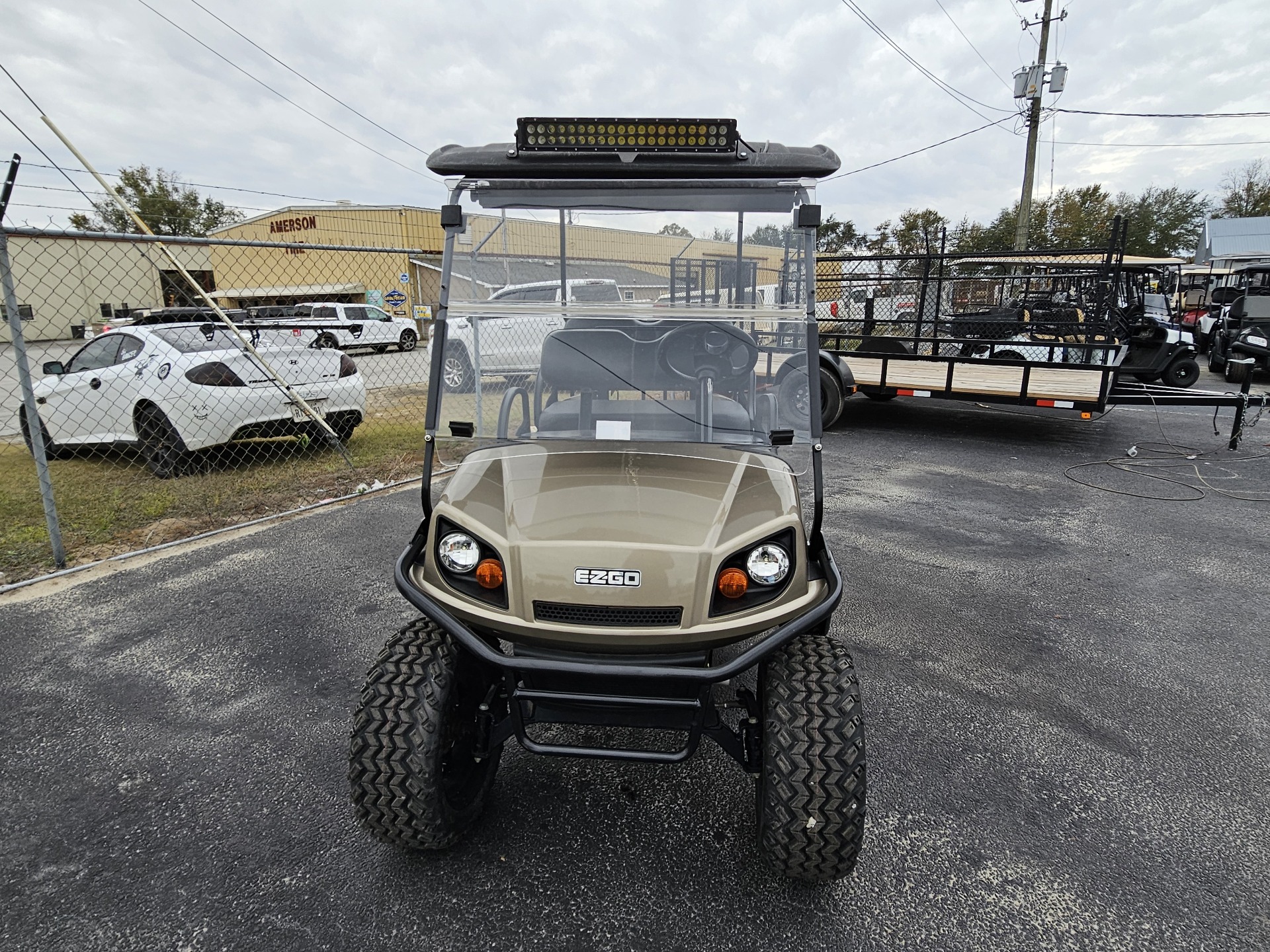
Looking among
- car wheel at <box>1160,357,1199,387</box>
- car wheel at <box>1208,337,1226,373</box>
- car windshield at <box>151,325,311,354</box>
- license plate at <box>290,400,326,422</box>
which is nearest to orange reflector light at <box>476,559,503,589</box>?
license plate at <box>290,400,326,422</box>

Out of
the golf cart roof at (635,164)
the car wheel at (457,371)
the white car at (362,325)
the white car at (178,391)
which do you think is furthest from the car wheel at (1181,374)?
the white car at (362,325)

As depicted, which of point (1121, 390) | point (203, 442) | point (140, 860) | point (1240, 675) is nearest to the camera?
point (140, 860)

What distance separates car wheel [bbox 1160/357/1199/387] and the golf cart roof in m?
12.2

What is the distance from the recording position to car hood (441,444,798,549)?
2006mm

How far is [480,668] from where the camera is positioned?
233 centimetres

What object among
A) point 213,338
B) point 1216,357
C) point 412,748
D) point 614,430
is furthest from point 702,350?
point 1216,357

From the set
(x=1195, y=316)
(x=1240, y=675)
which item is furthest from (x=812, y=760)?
(x=1195, y=316)

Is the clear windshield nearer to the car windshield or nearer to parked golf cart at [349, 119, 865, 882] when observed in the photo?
parked golf cart at [349, 119, 865, 882]

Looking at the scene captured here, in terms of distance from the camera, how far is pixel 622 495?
2.17 meters

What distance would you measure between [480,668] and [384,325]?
70.3ft

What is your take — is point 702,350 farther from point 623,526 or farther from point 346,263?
point 346,263

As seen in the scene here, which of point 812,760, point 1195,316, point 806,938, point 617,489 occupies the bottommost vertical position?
point 806,938

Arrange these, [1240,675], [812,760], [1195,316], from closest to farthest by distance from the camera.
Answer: [812,760] → [1240,675] → [1195,316]

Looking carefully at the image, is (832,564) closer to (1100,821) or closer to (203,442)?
(1100,821)
